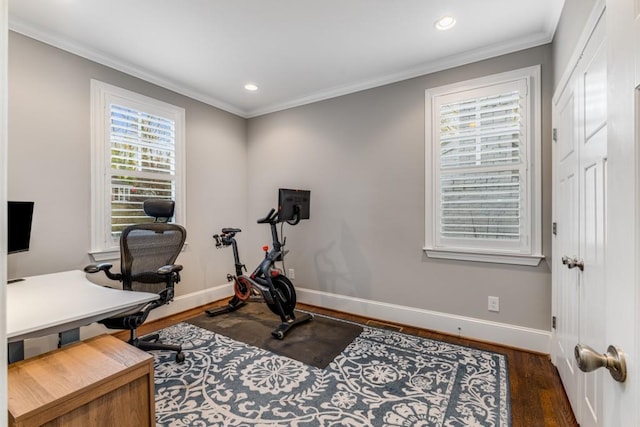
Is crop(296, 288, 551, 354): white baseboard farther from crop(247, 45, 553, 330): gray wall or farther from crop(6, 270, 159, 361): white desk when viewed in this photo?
crop(6, 270, 159, 361): white desk

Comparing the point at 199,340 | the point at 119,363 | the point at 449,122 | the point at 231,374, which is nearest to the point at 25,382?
the point at 119,363

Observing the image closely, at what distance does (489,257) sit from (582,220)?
3.87 feet

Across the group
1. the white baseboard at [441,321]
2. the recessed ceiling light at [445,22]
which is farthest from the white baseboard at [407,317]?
the recessed ceiling light at [445,22]

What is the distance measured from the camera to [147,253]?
240 centimetres

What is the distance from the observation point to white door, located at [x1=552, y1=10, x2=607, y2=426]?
1.28 metres

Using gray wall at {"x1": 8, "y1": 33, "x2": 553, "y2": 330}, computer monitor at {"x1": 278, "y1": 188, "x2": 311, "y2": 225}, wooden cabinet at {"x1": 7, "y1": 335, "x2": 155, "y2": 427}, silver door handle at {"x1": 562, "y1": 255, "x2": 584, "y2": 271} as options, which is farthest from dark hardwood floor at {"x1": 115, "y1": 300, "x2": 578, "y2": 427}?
wooden cabinet at {"x1": 7, "y1": 335, "x2": 155, "y2": 427}

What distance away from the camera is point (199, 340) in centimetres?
273

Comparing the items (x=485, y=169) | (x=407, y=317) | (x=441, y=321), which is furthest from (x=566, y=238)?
(x=407, y=317)

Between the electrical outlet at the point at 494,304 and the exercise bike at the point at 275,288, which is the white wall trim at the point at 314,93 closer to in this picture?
the exercise bike at the point at 275,288

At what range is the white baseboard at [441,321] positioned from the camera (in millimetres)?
2488

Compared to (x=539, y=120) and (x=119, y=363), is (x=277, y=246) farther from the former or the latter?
(x=539, y=120)

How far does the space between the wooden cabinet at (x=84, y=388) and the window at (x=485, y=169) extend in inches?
101

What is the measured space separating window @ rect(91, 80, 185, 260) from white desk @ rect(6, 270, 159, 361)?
2.78 ft

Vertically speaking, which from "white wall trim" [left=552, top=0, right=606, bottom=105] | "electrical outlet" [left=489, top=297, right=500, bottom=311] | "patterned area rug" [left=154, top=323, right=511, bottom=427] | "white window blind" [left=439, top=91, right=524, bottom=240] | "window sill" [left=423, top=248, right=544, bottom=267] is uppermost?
"white wall trim" [left=552, top=0, right=606, bottom=105]
